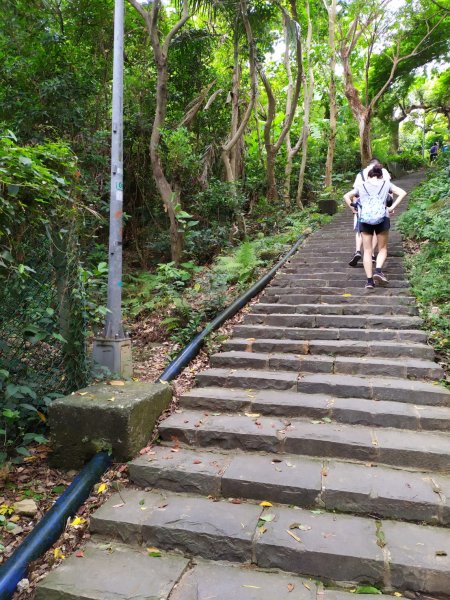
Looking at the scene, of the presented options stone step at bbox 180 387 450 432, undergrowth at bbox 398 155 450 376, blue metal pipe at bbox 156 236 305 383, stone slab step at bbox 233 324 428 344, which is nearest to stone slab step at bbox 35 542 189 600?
stone step at bbox 180 387 450 432

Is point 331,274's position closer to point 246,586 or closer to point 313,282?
point 313,282

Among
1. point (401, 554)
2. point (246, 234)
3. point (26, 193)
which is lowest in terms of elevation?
point (401, 554)

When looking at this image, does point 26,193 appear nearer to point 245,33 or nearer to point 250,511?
point 250,511

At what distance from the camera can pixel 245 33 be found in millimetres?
9945

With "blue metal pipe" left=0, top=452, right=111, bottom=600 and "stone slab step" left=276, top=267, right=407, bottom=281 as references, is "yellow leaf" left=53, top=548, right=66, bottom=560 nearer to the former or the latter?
"blue metal pipe" left=0, top=452, right=111, bottom=600

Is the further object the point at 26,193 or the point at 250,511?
the point at 26,193

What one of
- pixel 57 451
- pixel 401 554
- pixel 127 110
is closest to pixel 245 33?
pixel 127 110

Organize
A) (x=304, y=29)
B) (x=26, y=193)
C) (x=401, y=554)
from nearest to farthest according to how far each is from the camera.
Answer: (x=401, y=554), (x=26, y=193), (x=304, y=29)

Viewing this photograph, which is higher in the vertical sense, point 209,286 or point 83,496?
point 209,286

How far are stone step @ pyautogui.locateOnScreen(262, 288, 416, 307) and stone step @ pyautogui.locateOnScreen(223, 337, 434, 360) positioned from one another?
112 cm

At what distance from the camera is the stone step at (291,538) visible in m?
2.23

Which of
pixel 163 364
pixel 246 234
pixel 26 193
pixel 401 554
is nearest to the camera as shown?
pixel 401 554

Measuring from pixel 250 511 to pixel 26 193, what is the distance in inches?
105

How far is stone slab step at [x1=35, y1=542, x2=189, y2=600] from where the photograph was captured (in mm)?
2182
